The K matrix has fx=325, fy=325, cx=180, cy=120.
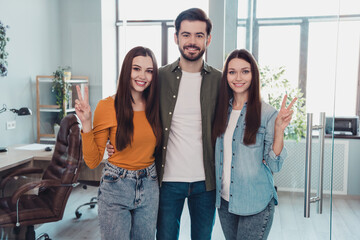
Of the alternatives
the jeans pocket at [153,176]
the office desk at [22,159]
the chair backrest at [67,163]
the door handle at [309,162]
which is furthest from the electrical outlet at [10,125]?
the door handle at [309,162]

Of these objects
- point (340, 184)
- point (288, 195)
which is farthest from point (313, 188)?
point (340, 184)

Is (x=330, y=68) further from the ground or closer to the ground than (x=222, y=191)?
further from the ground

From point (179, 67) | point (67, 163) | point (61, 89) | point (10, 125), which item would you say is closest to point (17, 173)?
point (10, 125)

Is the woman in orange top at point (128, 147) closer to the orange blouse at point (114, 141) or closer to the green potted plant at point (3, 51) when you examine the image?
the orange blouse at point (114, 141)

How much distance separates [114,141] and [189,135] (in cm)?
37

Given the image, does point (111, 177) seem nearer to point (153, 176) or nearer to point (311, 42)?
point (153, 176)

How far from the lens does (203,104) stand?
164cm

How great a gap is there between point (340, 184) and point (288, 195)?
473 mm

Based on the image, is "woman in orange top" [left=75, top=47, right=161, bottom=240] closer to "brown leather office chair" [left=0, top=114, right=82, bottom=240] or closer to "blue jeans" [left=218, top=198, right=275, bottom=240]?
"blue jeans" [left=218, top=198, right=275, bottom=240]

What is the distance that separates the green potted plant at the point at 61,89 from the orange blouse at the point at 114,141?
4.14 feet

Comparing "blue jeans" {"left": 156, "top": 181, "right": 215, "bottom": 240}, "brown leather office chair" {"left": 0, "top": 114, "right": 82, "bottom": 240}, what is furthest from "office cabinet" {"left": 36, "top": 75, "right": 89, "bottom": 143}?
"blue jeans" {"left": 156, "top": 181, "right": 215, "bottom": 240}

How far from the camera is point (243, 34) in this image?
2.00 metres

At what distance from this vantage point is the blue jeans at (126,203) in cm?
144

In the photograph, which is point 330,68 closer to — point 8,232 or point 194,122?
point 194,122
